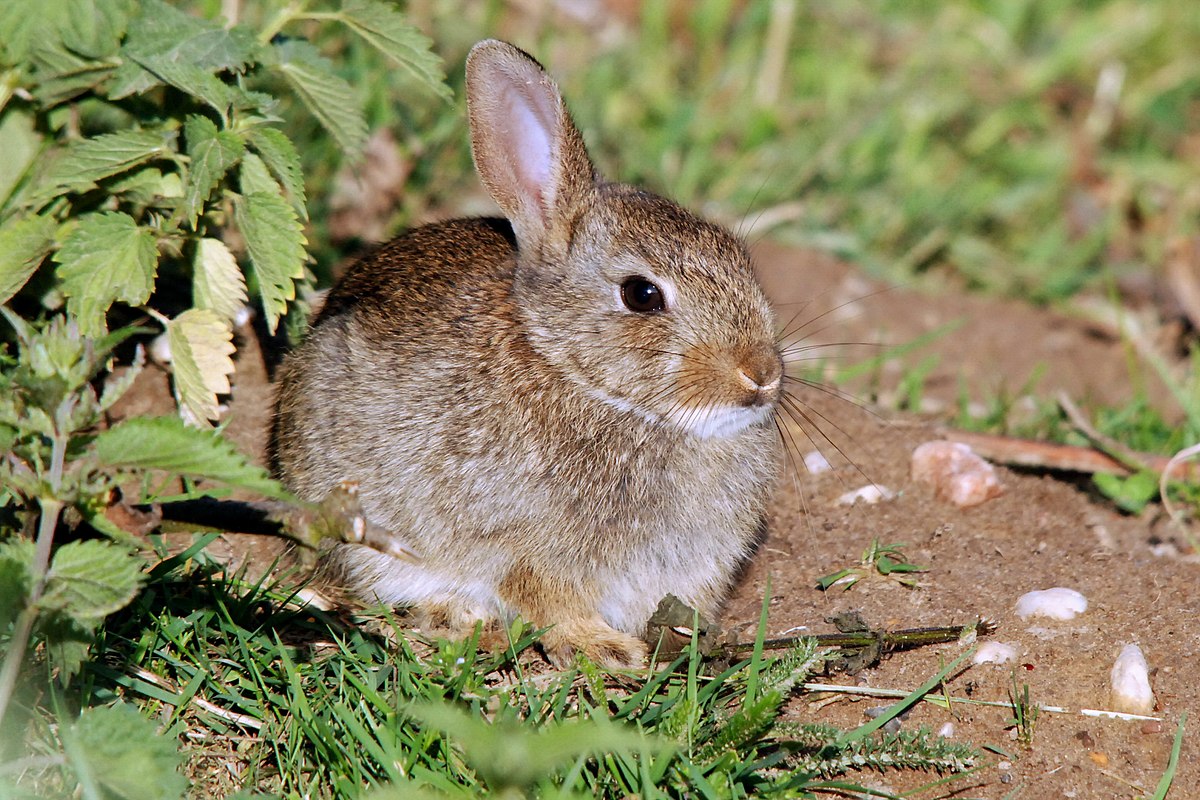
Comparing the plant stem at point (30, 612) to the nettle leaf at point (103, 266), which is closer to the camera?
the plant stem at point (30, 612)

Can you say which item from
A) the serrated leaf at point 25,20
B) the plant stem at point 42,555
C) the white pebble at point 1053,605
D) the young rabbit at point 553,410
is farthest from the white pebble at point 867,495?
the serrated leaf at point 25,20

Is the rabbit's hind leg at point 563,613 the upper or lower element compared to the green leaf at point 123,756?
lower

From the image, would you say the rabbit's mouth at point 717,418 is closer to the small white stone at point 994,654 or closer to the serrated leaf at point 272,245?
the small white stone at point 994,654

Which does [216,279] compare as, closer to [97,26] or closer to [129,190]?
[129,190]

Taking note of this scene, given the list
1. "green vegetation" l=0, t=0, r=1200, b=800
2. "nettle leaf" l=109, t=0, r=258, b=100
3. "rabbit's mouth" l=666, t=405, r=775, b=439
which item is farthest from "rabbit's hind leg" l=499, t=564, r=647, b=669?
"nettle leaf" l=109, t=0, r=258, b=100

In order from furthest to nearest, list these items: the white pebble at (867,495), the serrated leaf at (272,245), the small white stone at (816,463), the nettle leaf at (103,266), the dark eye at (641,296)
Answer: the small white stone at (816,463) → the white pebble at (867,495) → the dark eye at (641,296) → the serrated leaf at (272,245) → the nettle leaf at (103,266)

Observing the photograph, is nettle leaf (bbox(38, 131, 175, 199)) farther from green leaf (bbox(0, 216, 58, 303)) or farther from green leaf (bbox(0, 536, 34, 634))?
green leaf (bbox(0, 536, 34, 634))
